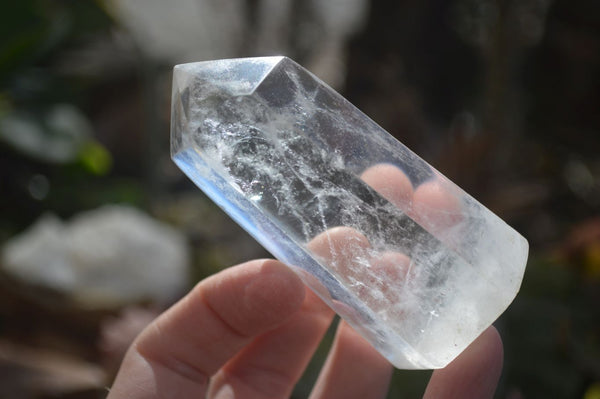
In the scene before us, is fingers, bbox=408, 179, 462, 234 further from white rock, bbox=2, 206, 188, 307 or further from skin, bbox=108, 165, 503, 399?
white rock, bbox=2, 206, 188, 307

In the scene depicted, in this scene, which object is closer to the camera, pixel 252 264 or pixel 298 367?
pixel 252 264

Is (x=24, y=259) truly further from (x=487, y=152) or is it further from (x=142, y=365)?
(x=487, y=152)

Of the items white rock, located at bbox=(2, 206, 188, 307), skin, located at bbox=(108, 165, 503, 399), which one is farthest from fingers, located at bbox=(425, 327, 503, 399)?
white rock, located at bbox=(2, 206, 188, 307)

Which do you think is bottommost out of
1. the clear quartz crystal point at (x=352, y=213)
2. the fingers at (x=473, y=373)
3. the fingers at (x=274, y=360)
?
the fingers at (x=274, y=360)

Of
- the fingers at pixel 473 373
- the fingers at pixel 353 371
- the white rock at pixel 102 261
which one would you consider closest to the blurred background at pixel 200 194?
the white rock at pixel 102 261

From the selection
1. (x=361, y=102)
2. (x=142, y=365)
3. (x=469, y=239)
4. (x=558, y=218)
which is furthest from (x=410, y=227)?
(x=361, y=102)

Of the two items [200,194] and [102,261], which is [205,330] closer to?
[102,261]

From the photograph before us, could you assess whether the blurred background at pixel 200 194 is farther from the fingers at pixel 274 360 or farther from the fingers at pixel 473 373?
the fingers at pixel 473 373
